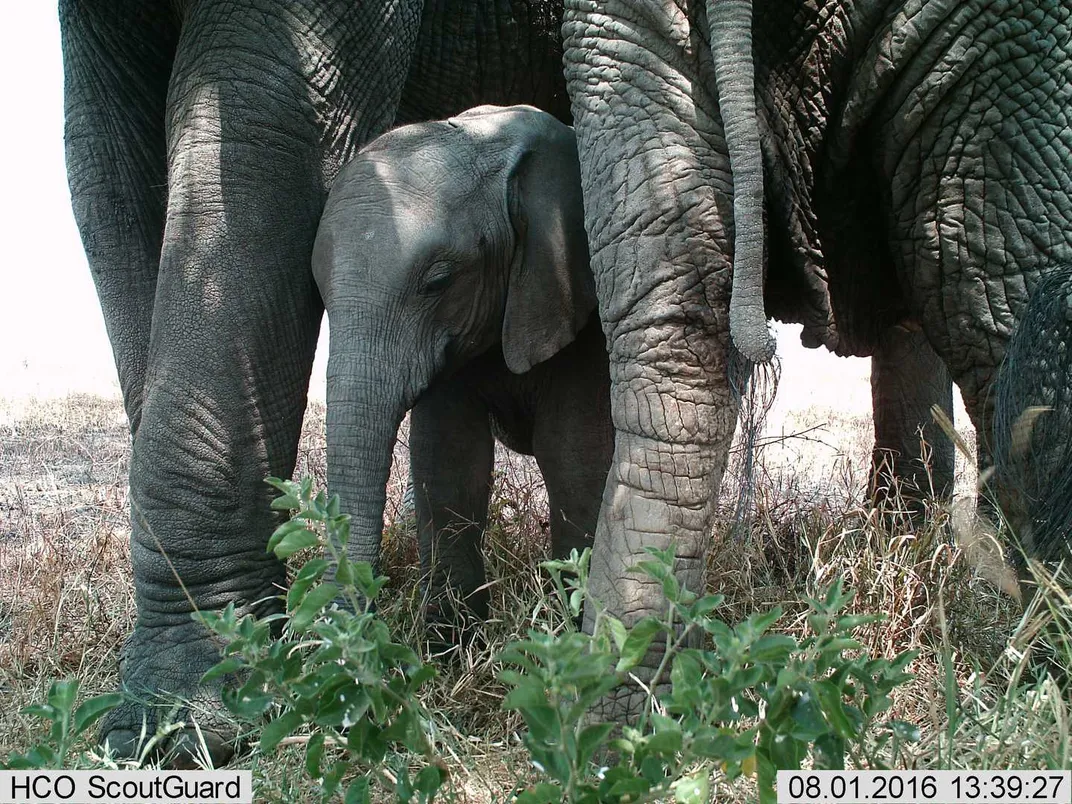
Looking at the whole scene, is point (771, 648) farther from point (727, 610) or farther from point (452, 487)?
point (452, 487)

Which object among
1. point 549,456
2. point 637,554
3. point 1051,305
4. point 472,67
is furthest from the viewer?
point 472,67

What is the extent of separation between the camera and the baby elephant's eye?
332 centimetres

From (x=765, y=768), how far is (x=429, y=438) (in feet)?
7.37

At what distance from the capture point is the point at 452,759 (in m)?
2.65

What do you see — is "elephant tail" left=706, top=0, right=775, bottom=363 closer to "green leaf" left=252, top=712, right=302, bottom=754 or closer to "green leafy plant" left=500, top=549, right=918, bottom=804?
"green leafy plant" left=500, top=549, right=918, bottom=804

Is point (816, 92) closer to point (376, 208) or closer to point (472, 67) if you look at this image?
point (376, 208)

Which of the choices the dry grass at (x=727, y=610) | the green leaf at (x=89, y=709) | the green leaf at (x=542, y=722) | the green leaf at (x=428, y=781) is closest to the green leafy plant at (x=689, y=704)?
the green leaf at (x=542, y=722)

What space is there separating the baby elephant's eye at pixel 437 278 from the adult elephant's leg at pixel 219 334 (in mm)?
352

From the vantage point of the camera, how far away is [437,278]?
10.9 feet

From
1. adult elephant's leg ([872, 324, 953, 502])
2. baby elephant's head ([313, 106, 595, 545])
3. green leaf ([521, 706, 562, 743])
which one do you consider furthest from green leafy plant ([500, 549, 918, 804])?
adult elephant's leg ([872, 324, 953, 502])

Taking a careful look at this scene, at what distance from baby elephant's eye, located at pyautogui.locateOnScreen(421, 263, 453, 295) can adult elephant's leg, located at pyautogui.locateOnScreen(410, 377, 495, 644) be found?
1.92 feet

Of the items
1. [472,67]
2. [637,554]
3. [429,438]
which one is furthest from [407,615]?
[472,67]

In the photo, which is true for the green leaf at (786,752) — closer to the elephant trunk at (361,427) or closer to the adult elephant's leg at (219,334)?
the elephant trunk at (361,427)

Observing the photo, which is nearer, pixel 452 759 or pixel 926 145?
pixel 452 759
